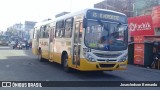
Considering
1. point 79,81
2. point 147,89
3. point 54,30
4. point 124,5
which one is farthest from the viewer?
point 124,5

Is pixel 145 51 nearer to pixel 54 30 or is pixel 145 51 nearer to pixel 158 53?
pixel 158 53

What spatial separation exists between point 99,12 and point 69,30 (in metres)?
2.05

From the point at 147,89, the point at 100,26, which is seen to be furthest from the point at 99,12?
the point at 147,89

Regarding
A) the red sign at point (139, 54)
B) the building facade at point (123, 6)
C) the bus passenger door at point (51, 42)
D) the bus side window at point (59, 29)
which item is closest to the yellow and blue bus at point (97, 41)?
the bus side window at point (59, 29)

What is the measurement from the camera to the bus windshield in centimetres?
1216

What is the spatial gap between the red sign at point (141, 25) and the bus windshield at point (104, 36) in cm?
942

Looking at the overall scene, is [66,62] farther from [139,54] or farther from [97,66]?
[139,54]

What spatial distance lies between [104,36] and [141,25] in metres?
11.2

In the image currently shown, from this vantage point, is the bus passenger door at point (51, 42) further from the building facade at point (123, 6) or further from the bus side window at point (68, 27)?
the building facade at point (123, 6)

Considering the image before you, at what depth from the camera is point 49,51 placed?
1788 centimetres

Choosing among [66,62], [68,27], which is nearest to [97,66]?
[66,62]

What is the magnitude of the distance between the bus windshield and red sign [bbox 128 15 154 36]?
9416 mm

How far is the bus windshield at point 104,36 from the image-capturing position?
12164 mm

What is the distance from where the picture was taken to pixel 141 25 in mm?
22750
